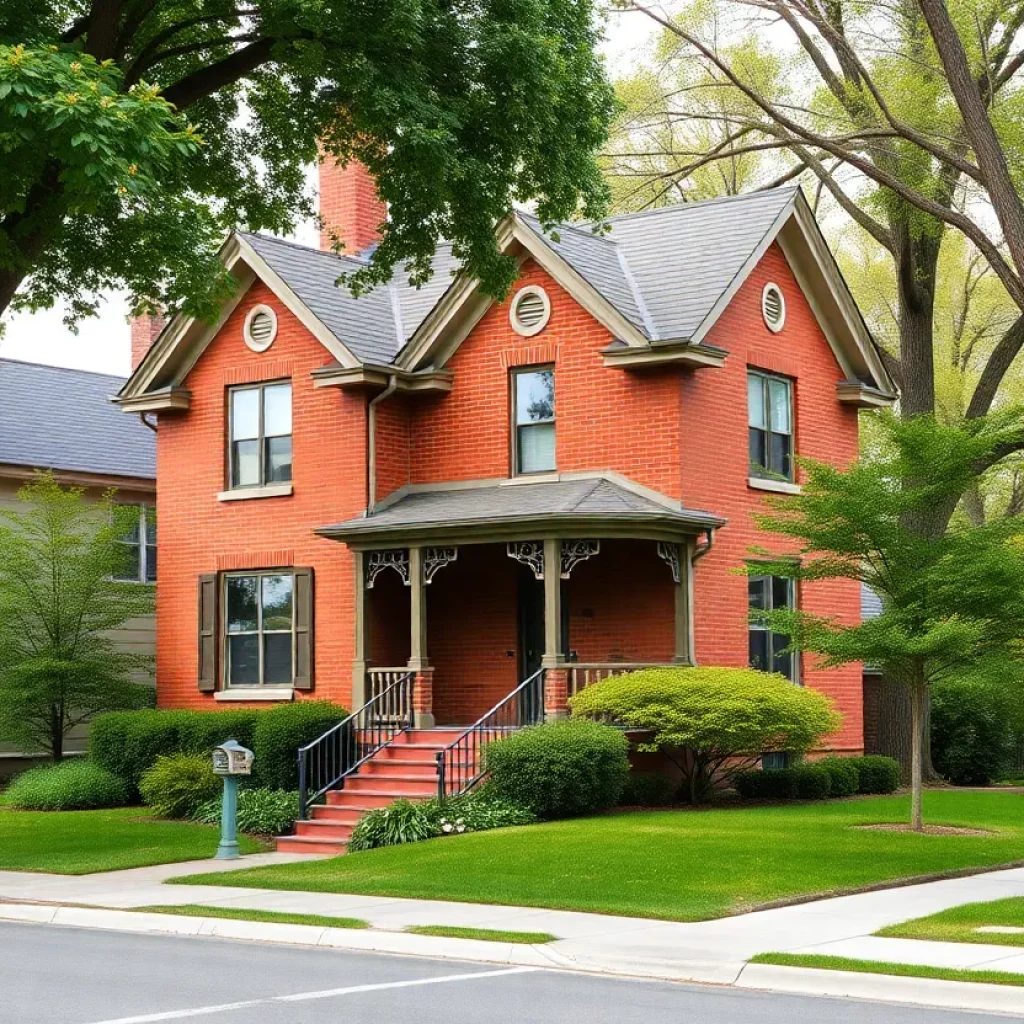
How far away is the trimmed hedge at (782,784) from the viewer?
960 inches

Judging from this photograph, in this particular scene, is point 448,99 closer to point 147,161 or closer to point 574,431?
point 147,161

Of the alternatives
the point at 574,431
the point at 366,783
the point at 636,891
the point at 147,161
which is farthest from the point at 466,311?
the point at 636,891

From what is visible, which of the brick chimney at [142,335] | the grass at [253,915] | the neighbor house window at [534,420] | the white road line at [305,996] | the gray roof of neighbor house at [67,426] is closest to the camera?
the white road line at [305,996]

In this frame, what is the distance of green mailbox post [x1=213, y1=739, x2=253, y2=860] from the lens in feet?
64.4

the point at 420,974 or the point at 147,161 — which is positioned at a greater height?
the point at 147,161

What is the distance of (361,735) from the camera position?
80.7ft

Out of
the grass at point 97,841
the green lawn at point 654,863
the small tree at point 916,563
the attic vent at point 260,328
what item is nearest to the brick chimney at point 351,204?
the attic vent at point 260,328

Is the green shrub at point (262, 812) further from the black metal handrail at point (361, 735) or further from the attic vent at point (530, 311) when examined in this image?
the attic vent at point (530, 311)

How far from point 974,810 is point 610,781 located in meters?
5.74

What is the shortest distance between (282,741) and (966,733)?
13.7 metres

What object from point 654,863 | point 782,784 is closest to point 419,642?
point 782,784

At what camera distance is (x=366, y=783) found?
2289cm

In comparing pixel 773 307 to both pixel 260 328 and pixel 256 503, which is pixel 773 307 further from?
pixel 256 503

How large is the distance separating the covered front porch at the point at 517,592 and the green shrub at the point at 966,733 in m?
8.95
